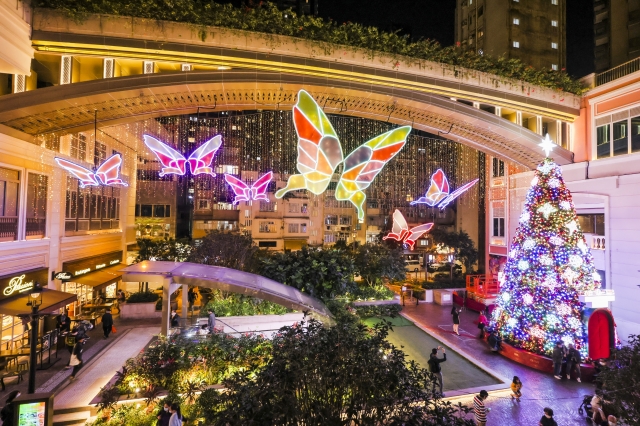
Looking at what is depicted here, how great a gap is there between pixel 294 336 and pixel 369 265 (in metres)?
A: 16.3

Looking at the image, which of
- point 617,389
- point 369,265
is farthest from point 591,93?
point 617,389

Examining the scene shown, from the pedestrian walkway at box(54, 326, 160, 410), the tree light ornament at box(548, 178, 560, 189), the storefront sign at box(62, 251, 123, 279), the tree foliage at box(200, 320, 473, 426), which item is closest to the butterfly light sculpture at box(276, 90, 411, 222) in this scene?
the tree light ornament at box(548, 178, 560, 189)

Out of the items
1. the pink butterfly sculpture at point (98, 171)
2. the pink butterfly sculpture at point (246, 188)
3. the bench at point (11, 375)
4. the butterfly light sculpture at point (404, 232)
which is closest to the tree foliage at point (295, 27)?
the pink butterfly sculpture at point (98, 171)

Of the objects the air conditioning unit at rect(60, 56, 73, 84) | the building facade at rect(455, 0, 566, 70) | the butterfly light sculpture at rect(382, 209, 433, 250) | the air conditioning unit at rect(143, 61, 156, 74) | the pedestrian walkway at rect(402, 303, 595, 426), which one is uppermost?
the building facade at rect(455, 0, 566, 70)

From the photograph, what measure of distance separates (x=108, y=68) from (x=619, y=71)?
72.7 ft

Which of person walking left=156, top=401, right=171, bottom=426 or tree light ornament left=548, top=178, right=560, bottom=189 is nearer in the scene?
person walking left=156, top=401, right=171, bottom=426

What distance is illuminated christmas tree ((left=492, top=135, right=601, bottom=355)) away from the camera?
11.7 meters

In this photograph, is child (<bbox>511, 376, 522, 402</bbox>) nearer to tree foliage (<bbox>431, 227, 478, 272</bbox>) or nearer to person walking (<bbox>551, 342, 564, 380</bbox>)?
person walking (<bbox>551, 342, 564, 380</bbox>)

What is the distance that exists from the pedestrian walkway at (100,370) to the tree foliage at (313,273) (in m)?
5.69

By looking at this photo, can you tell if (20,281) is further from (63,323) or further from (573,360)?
(573,360)

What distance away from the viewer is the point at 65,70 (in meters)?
11.8

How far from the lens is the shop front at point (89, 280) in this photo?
1513 cm

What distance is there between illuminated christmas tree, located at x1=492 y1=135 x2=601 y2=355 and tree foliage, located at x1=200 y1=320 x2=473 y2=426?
1033 centimetres

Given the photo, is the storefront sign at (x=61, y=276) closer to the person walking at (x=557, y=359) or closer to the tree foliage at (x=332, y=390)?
the tree foliage at (x=332, y=390)
